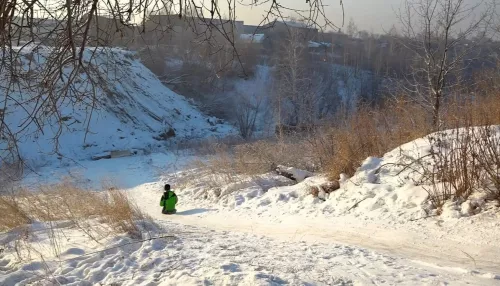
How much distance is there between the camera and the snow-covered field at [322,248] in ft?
12.7

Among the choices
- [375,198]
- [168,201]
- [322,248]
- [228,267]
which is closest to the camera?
[228,267]

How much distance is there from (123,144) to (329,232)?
20278mm

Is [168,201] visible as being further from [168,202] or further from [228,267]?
[228,267]

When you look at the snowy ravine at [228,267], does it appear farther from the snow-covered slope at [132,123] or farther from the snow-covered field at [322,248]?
the snow-covered slope at [132,123]

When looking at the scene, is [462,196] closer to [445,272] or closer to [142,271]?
[445,272]

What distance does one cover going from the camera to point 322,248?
4.92m

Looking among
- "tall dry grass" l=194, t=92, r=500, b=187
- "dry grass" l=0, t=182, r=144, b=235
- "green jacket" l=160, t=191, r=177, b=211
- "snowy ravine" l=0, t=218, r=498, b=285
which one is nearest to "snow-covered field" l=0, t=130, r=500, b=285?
"snowy ravine" l=0, t=218, r=498, b=285

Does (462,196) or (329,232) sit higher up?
(462,196)

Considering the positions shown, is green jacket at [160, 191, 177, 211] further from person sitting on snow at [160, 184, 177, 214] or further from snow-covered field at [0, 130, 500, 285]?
snow-covered field at [0, 130, 500, 285]

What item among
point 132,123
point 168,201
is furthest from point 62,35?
point 132,123

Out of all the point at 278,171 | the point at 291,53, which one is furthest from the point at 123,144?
the point at 278,171

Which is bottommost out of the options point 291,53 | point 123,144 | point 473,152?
point 123,144

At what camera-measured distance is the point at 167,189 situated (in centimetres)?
995

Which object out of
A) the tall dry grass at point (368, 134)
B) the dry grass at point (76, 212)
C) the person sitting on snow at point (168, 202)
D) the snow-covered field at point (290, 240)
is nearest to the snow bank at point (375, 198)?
the snow-covered field at point (290, 240)
